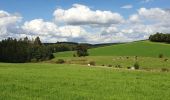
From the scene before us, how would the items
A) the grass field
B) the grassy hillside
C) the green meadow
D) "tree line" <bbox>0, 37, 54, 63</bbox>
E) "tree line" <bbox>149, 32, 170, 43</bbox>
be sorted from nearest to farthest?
the green meadow → the grass field → the grassy hillside → "tree line" <bbox>0, 37, 54, 63</bbox> → "tree line" <bbox>149, 32, 170, 43</bbox>

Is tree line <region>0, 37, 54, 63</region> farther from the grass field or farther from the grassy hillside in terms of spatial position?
the grassy hillside

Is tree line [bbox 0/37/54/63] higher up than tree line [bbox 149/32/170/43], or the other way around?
tree line [bbox 149/32/170/43]

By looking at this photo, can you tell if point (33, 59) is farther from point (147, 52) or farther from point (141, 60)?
point (141, 60)

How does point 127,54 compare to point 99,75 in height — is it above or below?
below

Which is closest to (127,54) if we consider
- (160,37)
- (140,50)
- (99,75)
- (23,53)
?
(140,50)

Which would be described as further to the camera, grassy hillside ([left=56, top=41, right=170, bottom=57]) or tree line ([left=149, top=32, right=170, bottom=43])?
tree line ([left=149, top=32, right=170, bottom=43])

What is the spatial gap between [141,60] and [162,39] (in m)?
54.5

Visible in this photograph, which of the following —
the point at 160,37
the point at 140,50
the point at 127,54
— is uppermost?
the point at 160,37

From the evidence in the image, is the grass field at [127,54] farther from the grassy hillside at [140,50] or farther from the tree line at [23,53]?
the tree line at [23,53]

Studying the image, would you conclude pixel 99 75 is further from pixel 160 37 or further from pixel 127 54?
pixel 160 37

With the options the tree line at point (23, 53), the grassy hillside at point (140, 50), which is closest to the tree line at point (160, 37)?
the grassy hillside at point (140, 50)

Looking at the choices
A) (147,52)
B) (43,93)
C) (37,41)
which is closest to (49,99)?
(43,93)

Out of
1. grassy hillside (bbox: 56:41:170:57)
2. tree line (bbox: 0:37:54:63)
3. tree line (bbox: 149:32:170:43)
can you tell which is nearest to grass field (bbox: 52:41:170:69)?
grassy hillside (bbox: 56:41:170:57)

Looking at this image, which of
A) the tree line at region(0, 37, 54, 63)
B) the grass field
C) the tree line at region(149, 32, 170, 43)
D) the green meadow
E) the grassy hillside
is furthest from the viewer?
the tree line at region(149, 32, 170, 43)
